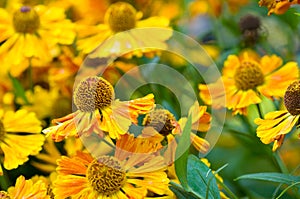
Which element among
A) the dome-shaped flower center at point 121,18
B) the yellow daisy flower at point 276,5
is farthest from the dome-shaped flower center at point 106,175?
the dome-shaped flower center at point 121,18

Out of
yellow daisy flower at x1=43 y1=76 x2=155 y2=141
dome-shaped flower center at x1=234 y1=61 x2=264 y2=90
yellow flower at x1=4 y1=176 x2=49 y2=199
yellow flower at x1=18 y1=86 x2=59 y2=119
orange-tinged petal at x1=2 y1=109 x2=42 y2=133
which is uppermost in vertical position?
yellow daisy flower at x1=43 y1=76 x2=155 y2=141

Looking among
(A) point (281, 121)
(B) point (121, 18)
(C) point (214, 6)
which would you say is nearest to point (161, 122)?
(A) point (281, 121)

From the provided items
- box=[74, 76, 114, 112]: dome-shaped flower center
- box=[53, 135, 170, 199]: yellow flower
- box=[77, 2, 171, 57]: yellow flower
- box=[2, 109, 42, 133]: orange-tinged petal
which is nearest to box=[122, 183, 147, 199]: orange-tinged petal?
box=[53, 135, 170, 199]: yellow flower

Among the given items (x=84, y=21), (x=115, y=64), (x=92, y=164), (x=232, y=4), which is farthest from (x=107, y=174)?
(x=232, y=4)

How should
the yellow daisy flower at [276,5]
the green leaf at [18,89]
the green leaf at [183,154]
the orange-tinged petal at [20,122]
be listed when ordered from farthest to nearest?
the green leaf at [18,89], the orange-tinged petal at [20,122], the yellow daisy flower at [276,5], the green leaf at [183,154]

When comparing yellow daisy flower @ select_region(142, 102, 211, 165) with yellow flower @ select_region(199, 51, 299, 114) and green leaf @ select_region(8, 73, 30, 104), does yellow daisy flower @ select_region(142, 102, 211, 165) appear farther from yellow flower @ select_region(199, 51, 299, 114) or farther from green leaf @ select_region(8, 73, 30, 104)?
green leaf @ select_region(8, 73, 30, 104)

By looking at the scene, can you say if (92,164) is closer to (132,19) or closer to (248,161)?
(132,19)

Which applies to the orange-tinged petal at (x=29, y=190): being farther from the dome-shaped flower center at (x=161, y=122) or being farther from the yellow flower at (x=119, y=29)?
the yellow flower at (x=119, y=29)

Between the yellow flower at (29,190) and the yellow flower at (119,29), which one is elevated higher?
the yellow flower at (119,29)
